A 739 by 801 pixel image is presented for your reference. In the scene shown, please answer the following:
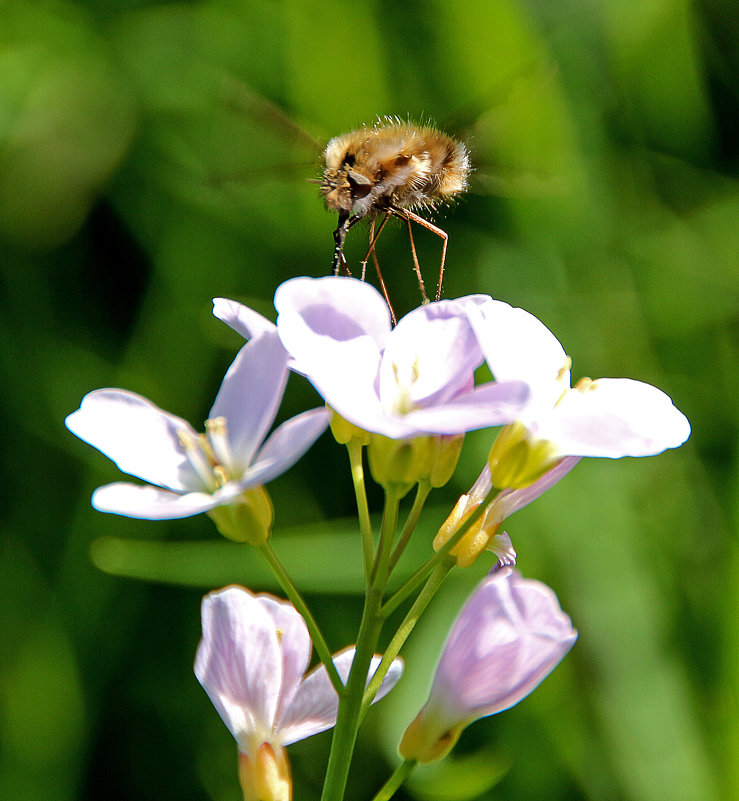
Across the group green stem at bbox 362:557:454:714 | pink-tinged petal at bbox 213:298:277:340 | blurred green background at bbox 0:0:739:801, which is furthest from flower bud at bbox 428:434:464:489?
blurred green background at bbox 0:0:739:801

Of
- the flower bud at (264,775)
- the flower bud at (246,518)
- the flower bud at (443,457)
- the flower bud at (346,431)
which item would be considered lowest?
the flower bud at (264,775)

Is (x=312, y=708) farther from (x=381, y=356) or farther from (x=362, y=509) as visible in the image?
(x=381, y=356)

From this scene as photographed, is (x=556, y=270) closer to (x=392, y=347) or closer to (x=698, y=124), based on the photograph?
(x=698, y=124)

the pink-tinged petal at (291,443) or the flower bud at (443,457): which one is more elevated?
the flower bud at (443,457)

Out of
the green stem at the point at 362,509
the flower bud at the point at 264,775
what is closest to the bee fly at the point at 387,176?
the green stem at the point at 362,509

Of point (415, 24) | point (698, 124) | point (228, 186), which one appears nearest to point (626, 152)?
point (698, 124)

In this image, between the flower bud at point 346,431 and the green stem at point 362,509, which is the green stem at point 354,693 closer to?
the green stem at point 362,509
